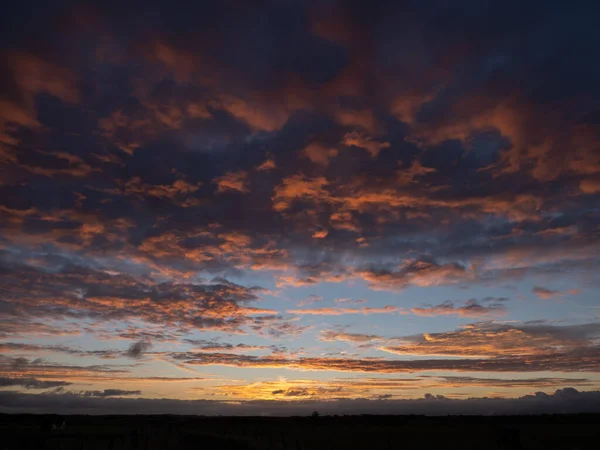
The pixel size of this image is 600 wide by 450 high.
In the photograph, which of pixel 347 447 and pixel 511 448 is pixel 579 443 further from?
pixel 511 448

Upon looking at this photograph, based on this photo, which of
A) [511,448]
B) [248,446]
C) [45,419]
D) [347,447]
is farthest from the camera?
[45,419]

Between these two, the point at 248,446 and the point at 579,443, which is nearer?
the point at 248,446

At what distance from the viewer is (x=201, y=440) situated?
52719 mm

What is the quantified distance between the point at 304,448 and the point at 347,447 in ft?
24.9

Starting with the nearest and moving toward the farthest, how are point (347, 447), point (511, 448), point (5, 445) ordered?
point (511, 448)
point (5, 445)
point (347, 447)

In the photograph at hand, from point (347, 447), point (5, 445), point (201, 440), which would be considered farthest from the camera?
point (347, 447)

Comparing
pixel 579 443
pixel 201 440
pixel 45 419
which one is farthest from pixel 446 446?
pixel 45 419

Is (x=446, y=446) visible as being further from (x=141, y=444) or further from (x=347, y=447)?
(x=141, y=444)

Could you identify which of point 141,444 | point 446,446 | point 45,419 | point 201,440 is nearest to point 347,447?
point 446,446

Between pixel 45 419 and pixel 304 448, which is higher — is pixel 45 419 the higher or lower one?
the higher one

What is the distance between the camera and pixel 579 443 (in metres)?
61.2

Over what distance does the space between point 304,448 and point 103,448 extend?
22.8 meters

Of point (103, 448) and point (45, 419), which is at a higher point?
point (45, 419)

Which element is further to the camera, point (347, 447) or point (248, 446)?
point (347, 447)
